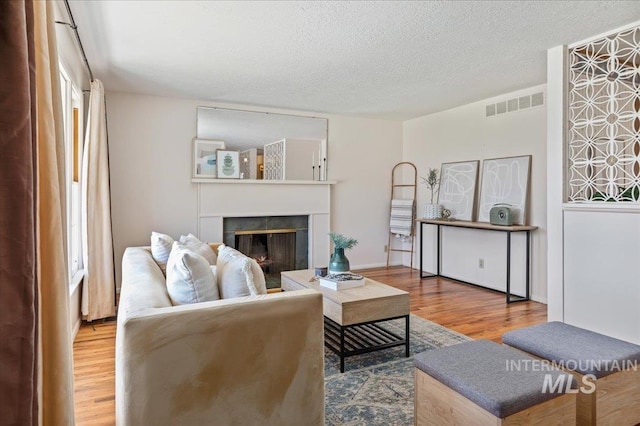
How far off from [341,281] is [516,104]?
3202 mm

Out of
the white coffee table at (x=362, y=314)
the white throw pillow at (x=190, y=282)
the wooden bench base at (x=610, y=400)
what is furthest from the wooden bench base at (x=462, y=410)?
the white throw pillow at (x=190, y=282)

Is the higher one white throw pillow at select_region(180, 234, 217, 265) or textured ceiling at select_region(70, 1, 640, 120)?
textured ceiling at select_region(70, 1, 640, 120)

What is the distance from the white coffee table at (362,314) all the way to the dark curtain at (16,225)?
1.72 metres

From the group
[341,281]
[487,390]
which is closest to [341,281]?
[341,281]

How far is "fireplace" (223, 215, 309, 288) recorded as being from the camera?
5230 millimetres

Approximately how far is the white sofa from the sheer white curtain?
202 centimetres

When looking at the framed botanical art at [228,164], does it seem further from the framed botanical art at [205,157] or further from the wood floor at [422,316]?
the wood floor at [422,316]

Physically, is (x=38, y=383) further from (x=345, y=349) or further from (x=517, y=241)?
(x=517, y=241)

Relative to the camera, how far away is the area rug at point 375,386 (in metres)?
Answer: 2.08

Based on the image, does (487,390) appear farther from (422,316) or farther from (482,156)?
(482,156)

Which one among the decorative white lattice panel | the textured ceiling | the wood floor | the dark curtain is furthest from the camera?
the decorative white lattice panel

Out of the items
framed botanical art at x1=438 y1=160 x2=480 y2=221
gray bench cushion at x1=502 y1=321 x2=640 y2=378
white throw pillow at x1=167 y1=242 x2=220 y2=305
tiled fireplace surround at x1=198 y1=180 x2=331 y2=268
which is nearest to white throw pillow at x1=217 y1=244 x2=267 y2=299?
white throw pillow at x1=167 y1=242 x2=220 y2=305

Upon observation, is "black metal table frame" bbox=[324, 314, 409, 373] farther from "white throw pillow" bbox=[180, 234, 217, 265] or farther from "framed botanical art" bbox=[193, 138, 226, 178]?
"framed botanical art" bbox=[193, 138, 226, 178]

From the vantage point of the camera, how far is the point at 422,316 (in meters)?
3.76
